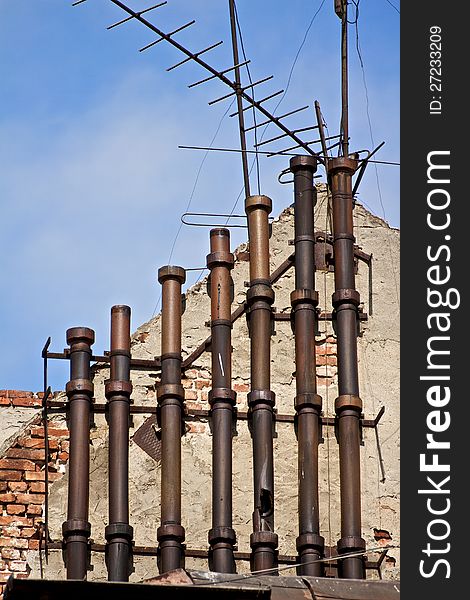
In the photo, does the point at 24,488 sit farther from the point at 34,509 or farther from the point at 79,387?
Answer: the point at 79,387

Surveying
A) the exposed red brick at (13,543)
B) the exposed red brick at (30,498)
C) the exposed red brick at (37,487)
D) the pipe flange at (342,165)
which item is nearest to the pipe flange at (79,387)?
the exposed red brick at (37,487)

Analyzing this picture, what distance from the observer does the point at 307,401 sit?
11.5m

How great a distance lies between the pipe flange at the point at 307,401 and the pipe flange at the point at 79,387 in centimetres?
156

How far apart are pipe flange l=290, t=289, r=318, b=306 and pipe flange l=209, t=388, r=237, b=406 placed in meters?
0.93

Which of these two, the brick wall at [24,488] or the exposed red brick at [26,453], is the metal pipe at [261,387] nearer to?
the brick wall at [24,488]

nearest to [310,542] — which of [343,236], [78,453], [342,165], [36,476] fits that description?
[78,453]

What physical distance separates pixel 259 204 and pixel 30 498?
2.99m

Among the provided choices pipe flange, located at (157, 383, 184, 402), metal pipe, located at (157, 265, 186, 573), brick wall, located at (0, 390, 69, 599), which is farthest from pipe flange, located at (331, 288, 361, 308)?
brick wall, located at (0, 390, 69, 599)

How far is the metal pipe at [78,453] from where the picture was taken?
35.7ft

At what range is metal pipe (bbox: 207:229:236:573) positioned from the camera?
10.9 meters

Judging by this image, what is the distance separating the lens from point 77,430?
11.3 m

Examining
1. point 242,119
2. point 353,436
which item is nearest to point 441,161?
point 353,436

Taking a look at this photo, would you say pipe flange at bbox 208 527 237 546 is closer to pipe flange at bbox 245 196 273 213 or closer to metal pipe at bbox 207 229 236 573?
metal pipe at bbox 207 229 236 573

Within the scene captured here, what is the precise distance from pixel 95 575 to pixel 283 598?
2100mm
